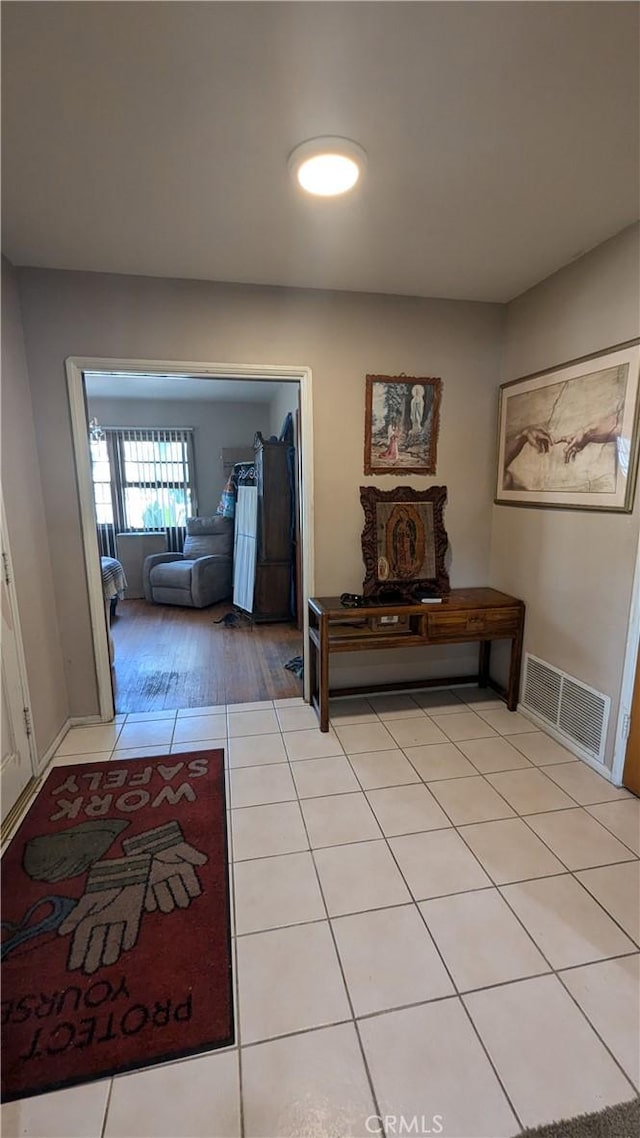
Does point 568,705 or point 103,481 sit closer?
point 568,705

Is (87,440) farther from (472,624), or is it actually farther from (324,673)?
(472,624)

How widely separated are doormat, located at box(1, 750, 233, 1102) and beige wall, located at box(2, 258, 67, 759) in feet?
1.59

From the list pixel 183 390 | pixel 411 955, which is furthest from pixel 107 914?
→ pixel 183 390

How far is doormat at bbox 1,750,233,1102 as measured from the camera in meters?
1.21

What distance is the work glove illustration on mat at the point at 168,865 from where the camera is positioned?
5.35 feet

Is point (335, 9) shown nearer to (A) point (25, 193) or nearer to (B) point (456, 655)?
(A) point (25, 193)

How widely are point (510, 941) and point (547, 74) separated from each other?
2542mm

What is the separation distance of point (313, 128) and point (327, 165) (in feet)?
0.47

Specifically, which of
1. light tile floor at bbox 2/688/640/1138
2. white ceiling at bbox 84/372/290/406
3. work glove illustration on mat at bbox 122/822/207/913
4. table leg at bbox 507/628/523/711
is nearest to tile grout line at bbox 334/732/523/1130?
light tile floor at bbox 2/688/640/1138

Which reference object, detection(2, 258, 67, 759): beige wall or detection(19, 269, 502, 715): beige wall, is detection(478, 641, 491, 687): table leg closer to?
detection(19, 269, 502, 715): beige wall

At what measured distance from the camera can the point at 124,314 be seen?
252 cm

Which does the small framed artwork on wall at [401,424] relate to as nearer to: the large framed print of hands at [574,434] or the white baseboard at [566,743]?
the large framed print of hands at [574,434]

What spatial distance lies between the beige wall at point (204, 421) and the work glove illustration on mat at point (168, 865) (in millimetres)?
5348

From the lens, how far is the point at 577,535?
240cm
